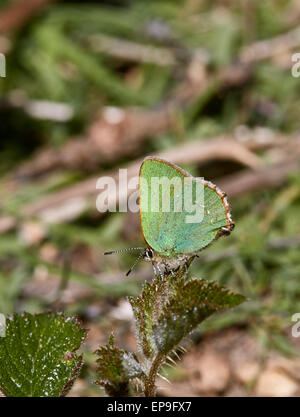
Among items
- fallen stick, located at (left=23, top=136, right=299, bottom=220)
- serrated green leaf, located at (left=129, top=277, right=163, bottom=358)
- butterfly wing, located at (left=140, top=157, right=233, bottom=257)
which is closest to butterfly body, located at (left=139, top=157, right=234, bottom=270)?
butterfly wing, located at (left=140, top=157, right=233, bottom=257)

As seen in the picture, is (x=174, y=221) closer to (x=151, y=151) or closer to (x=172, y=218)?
(x=172, y=218)

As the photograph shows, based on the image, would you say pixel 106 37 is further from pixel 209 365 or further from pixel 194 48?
pixel 209 365

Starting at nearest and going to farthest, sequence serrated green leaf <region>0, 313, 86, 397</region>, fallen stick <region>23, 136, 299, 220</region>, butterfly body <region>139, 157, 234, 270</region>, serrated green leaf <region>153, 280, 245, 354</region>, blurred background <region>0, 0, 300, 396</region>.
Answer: serrated green leaf <region>153, 280, 245, 354</region> < serrated green leaf <region>0, 313, 86, 397</region> < butterfly body <region>139, 157, 234, 270</region> < blurred background <region>0, 0, 300, 396</region> < fallen stick <region>23, 136, 299, 220</region>

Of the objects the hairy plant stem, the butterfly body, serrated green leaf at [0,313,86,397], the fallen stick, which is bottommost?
the hairy plant stem

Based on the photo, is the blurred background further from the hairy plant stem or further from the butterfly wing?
the hairy plant stem

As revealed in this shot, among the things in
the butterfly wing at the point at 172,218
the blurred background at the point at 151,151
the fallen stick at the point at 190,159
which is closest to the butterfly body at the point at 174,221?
the butterfly wing at the point at 172,218

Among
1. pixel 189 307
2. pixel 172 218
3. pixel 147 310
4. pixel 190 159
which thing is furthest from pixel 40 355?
pixel 190 159
